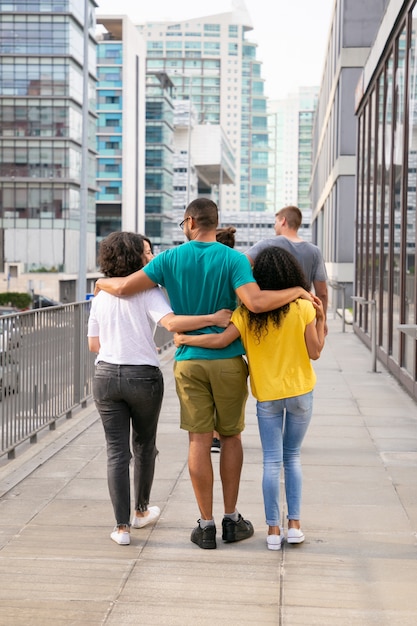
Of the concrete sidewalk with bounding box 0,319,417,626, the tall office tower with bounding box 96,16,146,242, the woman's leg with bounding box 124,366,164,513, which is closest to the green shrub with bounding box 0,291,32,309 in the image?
the tall office tower with bounding box 96,16,146,242

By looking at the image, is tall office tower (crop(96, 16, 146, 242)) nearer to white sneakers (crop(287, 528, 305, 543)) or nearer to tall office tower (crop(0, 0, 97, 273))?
tall office tower (crop(0, 0, 97, 273))

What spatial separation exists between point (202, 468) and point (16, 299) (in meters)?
62.8

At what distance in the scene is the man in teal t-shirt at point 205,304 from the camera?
5254 mm

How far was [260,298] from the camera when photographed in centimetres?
522

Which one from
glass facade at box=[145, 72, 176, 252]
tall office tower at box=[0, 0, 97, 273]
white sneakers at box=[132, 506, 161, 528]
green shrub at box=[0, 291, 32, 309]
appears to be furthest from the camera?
glass facade at box=[145, 72, 176, 252]

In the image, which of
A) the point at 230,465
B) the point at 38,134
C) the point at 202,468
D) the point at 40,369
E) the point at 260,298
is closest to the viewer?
the point at 260,298

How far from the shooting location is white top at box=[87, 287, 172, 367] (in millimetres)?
5477

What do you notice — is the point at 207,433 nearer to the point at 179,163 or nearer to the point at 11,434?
the point at 11,434

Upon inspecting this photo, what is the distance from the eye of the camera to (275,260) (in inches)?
211

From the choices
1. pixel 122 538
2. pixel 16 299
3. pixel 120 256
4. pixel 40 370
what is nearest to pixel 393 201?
pixel 40 370

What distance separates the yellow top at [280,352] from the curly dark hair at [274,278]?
0.03 m

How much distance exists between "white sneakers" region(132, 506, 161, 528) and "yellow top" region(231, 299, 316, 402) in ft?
3.73

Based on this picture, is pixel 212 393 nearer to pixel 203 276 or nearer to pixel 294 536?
pixel 203 276

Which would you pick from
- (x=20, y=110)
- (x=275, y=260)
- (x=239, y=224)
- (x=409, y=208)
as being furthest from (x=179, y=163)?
(x=275, y=260)
